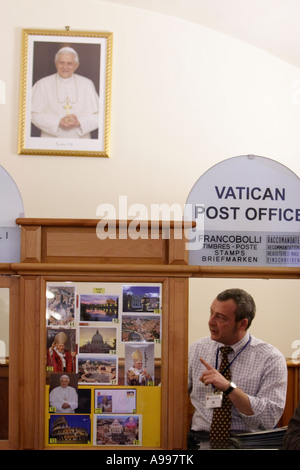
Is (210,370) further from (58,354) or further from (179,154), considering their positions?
(179,154)

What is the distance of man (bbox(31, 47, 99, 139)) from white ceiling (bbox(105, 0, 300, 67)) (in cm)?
62

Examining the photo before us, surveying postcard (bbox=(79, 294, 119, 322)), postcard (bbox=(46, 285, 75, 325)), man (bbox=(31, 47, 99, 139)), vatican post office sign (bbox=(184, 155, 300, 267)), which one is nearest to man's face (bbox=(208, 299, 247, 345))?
vatican post office sign (bbox=(184, 155, 300, 267))

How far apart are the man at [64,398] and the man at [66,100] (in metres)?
1.88

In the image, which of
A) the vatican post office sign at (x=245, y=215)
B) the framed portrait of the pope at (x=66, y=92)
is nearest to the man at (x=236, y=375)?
the vatican post office sign at (x=245, y=215)

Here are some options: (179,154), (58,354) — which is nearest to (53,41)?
(179,154)

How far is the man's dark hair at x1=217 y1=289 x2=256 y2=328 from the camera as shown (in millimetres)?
3412

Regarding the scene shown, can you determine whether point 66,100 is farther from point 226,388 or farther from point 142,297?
point 226,388

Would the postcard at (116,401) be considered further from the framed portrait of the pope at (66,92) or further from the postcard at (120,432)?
the framed portrait of the pope at (66,92)

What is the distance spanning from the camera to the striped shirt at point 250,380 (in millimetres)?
3297

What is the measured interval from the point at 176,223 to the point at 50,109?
1.67 meters

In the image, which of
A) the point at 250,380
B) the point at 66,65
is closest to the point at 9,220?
the point at 250,380

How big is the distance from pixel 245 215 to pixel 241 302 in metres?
0.45

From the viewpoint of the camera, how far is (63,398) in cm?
339

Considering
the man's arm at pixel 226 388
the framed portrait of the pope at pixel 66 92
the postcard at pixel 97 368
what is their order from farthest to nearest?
the framed portrait of the pope at pixel 66 92
the postcard at pixel 97 368
the man's arm at pixel 226 388
